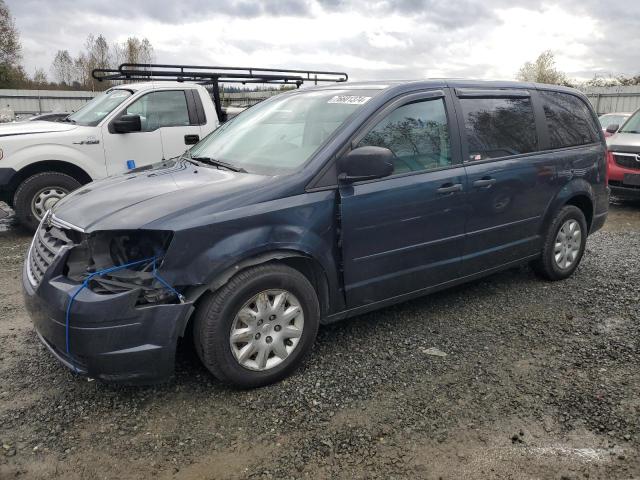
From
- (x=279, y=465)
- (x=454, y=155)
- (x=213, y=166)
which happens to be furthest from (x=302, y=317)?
(x=454, y=155)

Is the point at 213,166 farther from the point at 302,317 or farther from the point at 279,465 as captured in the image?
the point at 279,465

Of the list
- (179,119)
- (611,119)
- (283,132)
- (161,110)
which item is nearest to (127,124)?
(161,110)

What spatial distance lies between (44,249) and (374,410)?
2.14 meters

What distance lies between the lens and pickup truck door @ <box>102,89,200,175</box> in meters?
7.15

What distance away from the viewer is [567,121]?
16.2ft

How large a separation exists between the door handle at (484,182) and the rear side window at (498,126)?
0.17 metres

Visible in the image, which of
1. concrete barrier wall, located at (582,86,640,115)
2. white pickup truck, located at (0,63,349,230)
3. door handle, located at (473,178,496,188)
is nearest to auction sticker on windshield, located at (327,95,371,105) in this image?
door handle, located at (473,178,496,188)

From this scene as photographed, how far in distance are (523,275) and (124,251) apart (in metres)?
3.88

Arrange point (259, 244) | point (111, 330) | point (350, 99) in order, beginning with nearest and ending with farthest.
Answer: point (111, 330) → point (259, 244) → point (350, 99)

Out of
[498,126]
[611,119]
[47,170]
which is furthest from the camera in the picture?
[611,119]

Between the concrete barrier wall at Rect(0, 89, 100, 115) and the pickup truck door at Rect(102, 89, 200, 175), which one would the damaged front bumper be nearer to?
the pickup truck door at Rect(102, 89, 200, 175)

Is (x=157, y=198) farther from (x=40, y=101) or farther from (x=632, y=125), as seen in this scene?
(x=40, y=101)

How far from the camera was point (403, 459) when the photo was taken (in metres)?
2.56

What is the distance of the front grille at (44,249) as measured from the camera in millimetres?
3012
